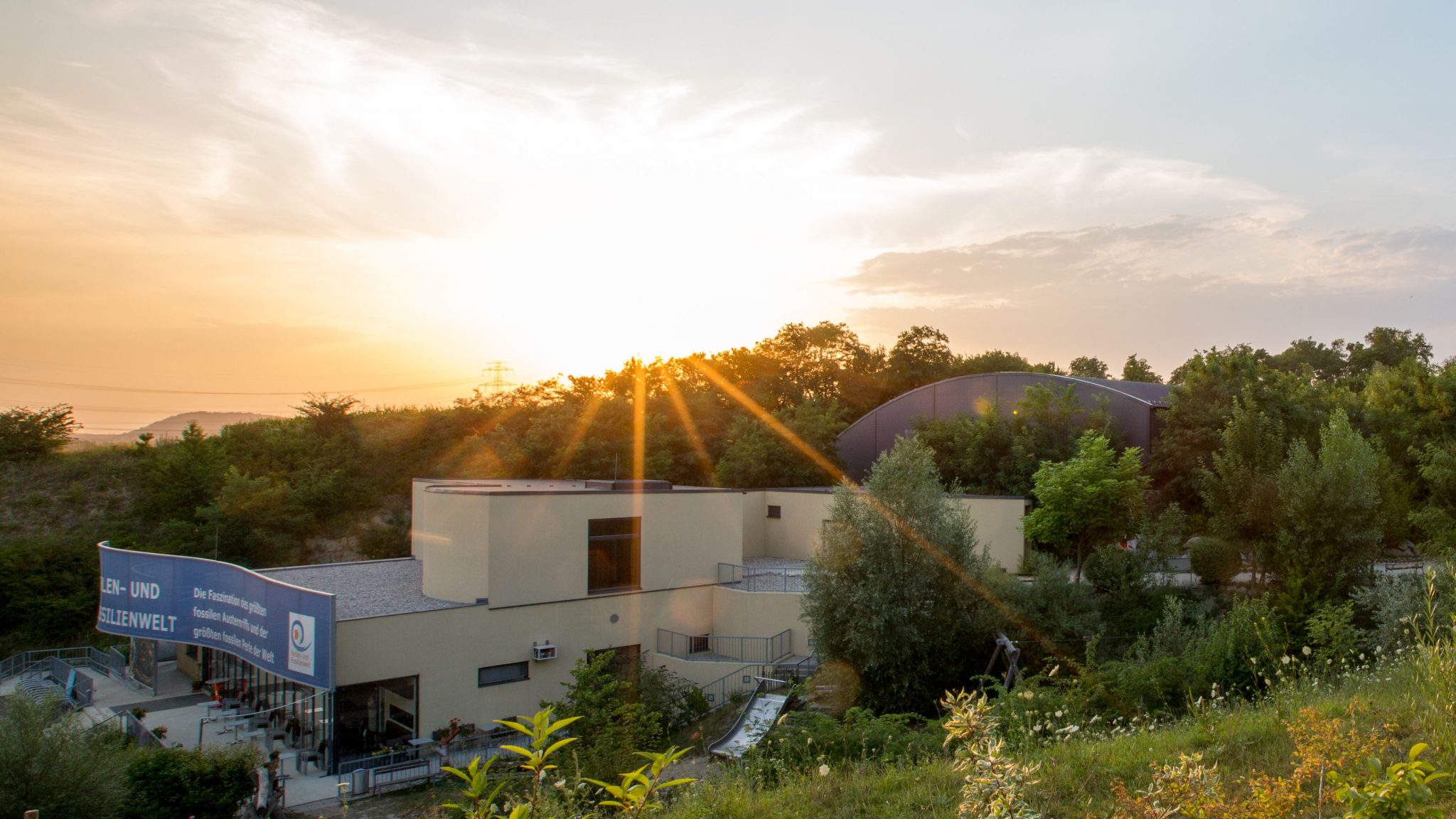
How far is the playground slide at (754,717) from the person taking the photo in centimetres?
1364

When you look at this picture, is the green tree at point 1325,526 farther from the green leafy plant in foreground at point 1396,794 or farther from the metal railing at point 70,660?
the metal railing at point 70,660

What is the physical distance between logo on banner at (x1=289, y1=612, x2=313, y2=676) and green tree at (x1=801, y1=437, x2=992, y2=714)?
926 cm

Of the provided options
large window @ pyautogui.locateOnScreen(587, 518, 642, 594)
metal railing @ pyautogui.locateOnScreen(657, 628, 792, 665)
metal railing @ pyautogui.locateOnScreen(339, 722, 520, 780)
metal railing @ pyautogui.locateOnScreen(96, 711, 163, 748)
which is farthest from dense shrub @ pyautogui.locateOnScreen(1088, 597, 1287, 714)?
metal railing @ pyautogui.locateOnScreen(96, 711, 163, 748)

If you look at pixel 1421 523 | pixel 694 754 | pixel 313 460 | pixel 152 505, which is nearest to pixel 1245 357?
pixel 1421 523

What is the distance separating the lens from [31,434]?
3119 centimetres

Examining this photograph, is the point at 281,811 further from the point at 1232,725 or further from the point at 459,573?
the point at 1232,725

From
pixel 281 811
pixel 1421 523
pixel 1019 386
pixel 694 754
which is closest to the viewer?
pixel 281 811

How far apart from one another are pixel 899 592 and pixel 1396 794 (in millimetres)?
13049

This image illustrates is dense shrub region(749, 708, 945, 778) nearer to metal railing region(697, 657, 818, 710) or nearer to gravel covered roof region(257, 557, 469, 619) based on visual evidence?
metal railing region(697, 657, 818, 710)

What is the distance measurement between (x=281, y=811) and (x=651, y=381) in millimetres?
27785

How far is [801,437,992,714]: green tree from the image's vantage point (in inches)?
603

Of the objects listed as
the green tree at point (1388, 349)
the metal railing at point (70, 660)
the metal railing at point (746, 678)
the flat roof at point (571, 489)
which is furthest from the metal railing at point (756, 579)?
the green tree at point (1388, 349)

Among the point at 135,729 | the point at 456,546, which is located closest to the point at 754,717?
the point at 456,546

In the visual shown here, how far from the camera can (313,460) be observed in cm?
3359
